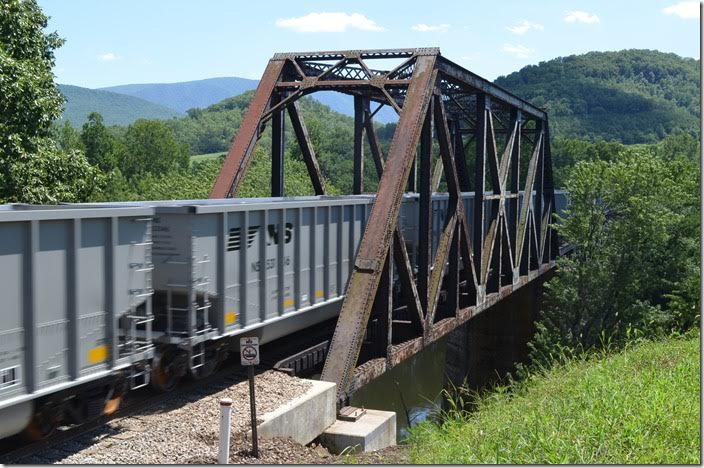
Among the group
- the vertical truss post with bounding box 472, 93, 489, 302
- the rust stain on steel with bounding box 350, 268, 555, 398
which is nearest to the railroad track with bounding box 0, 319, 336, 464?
the rust stain on steel with bounding box 350, 268, 555, 398

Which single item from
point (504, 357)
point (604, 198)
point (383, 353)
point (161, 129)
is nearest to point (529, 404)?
point (383, 353)

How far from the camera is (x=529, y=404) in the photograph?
13.8 meters

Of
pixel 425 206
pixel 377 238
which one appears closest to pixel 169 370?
pixel 377 238

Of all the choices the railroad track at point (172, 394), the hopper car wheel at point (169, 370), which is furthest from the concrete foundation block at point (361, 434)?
the hopper car wheel at point (169, 370)

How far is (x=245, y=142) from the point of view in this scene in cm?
2005

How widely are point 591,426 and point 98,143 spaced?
94458mm

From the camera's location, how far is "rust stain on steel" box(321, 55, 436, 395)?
14133 millimetres

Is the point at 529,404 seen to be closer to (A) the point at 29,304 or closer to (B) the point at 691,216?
(A) the point at 29,304

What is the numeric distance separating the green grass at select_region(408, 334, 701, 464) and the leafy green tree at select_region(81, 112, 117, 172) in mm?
88483

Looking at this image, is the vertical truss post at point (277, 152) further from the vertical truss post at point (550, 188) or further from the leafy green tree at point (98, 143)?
the leafy green tree at point (98, 143)

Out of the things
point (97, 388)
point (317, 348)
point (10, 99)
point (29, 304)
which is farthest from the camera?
point (10, 99)

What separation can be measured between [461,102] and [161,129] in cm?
9674

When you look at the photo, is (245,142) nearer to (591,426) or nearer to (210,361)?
(210,361)

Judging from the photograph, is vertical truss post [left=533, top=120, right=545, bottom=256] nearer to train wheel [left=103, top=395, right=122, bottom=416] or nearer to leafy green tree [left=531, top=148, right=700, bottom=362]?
leafy green tree [left=531, top=148, right=700, bottom=362]
